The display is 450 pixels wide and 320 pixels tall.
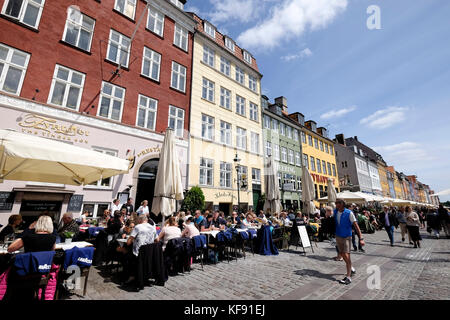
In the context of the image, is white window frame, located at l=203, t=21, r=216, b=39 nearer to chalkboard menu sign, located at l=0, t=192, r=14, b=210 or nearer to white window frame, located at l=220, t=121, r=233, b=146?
white window frame, located at l=220, t=121, r=233, b=146

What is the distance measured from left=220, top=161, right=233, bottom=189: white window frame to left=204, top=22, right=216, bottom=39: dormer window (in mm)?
12407

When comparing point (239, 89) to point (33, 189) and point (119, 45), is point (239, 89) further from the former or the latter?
point (33, 189)

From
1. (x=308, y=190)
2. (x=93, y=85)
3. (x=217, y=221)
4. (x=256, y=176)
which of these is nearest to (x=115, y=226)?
(x=217, y=221)

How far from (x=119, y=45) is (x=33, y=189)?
935 centimetres

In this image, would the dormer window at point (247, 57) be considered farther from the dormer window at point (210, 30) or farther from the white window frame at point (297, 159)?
the white window frame at point (297, 159)

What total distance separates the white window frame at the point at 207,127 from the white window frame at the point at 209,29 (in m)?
8.44

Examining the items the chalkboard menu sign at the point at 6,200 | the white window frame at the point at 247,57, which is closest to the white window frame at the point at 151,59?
the chalkboard menu sign at the point at 6,200

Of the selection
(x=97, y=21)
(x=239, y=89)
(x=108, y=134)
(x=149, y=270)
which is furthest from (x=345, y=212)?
(x=239, y=89)

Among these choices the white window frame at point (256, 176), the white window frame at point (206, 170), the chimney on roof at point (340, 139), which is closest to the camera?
the white window frame at point (206, 170)

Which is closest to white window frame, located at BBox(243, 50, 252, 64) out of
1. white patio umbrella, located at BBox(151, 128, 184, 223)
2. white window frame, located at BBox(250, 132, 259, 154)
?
white window frame, located at BBox(250, 132, 259, 154)

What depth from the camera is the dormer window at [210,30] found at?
1872 centimetres

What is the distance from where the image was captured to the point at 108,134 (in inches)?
427

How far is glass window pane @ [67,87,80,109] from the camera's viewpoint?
994cm

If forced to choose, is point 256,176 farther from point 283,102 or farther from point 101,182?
point 283,102
